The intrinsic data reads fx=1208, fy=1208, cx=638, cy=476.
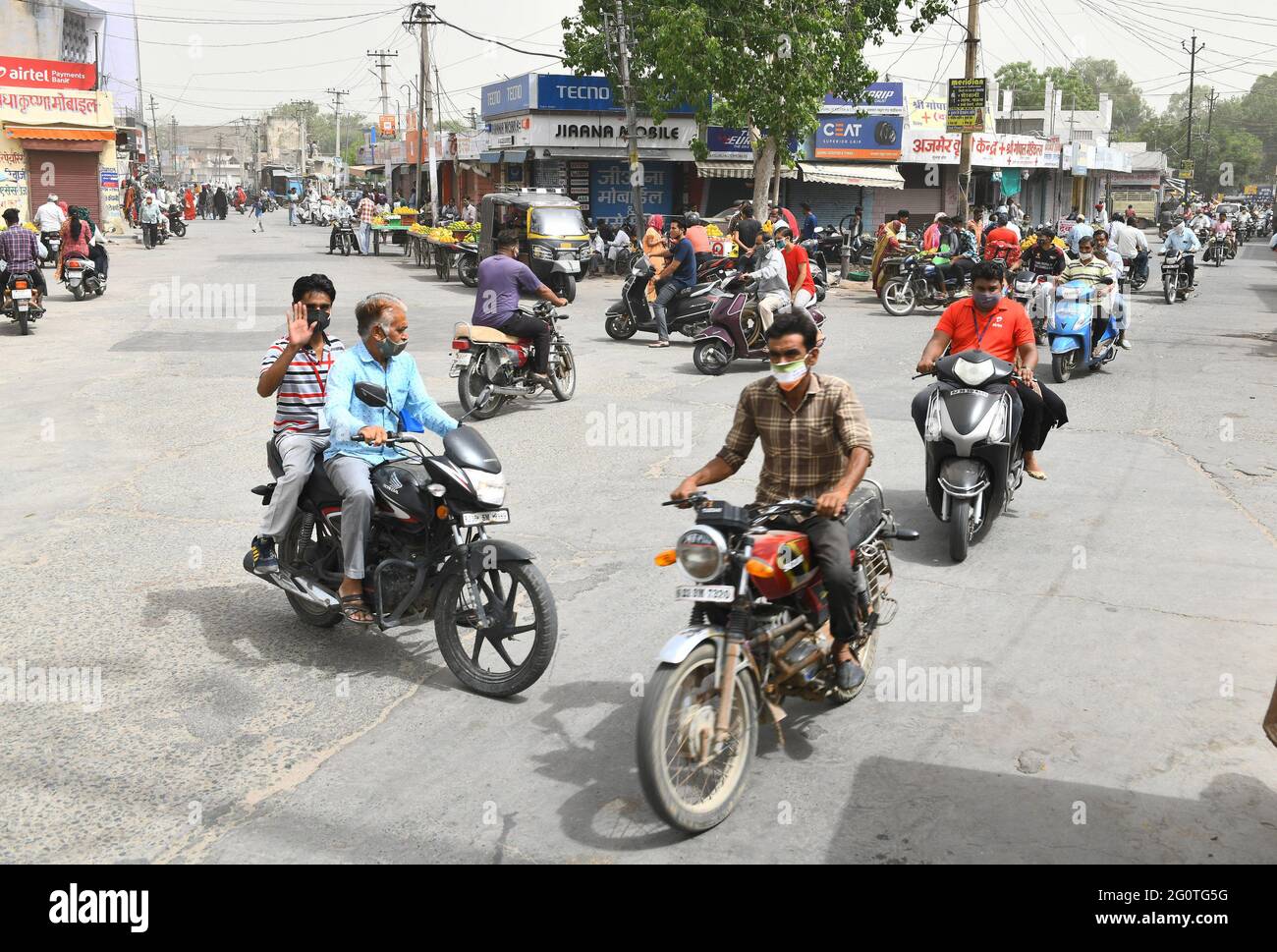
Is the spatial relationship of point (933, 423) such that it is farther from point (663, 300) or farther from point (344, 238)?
point (344, 238)

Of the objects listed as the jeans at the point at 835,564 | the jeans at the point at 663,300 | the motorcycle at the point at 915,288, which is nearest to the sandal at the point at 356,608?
the jeans at the point at 835,564

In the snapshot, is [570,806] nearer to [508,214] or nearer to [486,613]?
[486,613]

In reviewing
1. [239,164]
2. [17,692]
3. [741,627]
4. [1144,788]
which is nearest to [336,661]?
[17,692]

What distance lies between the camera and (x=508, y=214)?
28.2 metres

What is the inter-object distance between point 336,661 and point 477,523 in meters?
1.16

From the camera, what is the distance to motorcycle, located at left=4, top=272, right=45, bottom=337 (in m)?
17.7

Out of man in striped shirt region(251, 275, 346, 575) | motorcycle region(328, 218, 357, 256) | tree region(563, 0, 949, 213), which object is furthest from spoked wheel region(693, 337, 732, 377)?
motorcycle region(328, 218, 357, 256)

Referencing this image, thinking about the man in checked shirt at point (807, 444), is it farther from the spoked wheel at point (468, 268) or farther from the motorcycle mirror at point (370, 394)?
the spoked wheel at point (468, 268)

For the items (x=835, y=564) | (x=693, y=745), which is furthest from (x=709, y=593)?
(x=835, y=564)

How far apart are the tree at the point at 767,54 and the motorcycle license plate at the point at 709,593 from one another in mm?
26415

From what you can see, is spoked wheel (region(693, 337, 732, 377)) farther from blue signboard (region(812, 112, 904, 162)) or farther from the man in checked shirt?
blue signboard (region(812, 112, 904, 162))

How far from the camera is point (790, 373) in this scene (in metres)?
4.77

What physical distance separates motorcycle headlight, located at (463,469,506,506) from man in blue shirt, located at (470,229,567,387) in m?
6.56

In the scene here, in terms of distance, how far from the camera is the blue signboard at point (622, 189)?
38.6m
